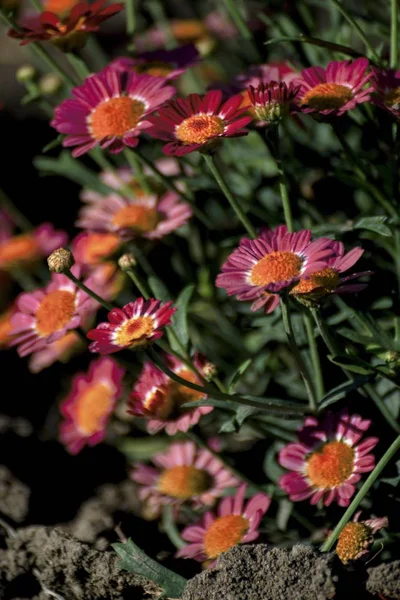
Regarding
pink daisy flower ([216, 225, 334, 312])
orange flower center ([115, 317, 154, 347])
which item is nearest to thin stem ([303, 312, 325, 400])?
pink daisy flower ([216, 225, 334, 312])

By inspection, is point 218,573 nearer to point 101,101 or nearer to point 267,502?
point 267,502

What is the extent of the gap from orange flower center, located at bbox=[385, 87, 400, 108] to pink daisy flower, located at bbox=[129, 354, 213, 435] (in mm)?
506

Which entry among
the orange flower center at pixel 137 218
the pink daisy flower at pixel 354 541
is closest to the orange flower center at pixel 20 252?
the orange flower center at pixel 137 218

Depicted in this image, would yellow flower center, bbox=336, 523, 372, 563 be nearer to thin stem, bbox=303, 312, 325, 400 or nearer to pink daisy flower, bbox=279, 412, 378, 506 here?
pink daisy flower, bbox=279, 412, 378, 506

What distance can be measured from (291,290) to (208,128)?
0.89 feet

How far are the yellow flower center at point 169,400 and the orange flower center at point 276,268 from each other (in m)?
0.29

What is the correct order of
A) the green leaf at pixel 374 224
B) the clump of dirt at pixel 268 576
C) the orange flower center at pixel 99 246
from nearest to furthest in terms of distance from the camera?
1. the clump of dirt at pixel 268 576
2. the green leaf at pixel 374 224
3. the orange flower center at pixel 99 246

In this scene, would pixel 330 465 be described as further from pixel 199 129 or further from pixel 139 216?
pixel 139 216

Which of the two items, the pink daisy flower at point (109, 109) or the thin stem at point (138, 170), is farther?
the thin stem at point (138, 170)

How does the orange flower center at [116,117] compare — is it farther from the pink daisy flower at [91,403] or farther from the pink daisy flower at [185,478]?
the pink daisy flower at [185,478]

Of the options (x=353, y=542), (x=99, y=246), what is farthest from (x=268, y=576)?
(x=99, y=246)

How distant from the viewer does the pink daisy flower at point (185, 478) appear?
148 centimetres

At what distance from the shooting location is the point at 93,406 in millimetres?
1705

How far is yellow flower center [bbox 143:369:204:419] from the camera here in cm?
132
